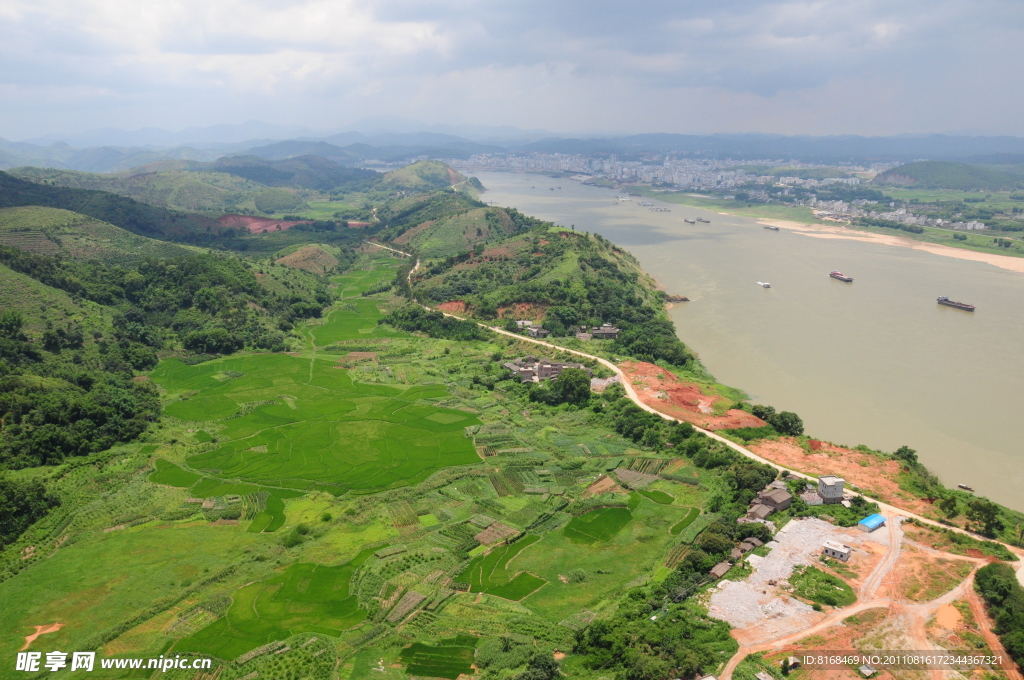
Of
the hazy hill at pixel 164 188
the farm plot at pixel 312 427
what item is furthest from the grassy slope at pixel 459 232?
the hazy hill at pixel 164 188

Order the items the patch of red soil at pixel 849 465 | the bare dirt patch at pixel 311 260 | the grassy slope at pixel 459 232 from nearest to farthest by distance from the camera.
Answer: the patch of red soil at pixel 849 465
the bare dirt patch at pixel 311 260
the grassy slope at pixel 459 232

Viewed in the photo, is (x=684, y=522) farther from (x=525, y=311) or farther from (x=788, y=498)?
(x=525, y=311)

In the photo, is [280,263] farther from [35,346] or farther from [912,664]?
[912,664]

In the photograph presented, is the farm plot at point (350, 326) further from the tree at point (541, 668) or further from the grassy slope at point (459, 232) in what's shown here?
the tree at point (541, 668)

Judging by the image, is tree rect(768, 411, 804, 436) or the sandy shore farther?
the sandy shore

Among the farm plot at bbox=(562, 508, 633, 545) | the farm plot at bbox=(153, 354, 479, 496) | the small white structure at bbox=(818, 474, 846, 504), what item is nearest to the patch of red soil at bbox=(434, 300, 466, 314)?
the farm plot at bbox=(153, 354, 479, 496)

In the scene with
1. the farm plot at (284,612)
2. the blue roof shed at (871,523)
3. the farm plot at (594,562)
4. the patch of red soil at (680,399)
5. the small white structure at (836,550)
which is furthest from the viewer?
the patch of red soil at (680,399)

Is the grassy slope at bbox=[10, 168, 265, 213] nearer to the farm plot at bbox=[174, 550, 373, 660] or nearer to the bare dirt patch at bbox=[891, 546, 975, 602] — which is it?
the farm plot at bbox=[174, 550, 373, 660]

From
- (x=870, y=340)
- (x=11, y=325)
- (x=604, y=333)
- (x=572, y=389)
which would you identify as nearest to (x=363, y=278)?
(x=604, y=333)
